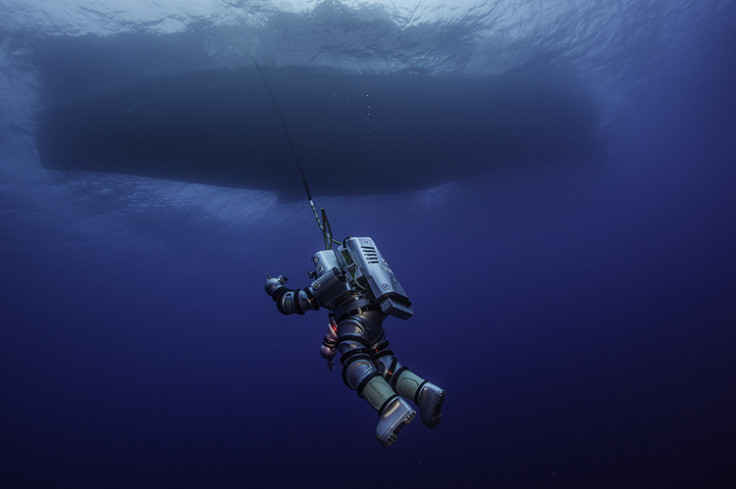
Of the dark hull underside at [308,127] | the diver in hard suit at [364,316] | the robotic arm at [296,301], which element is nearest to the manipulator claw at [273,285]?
the diver in hard suit at [364,316]

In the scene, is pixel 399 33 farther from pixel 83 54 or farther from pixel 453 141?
pixel 83 54

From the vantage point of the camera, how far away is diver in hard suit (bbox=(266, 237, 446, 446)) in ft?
10.0

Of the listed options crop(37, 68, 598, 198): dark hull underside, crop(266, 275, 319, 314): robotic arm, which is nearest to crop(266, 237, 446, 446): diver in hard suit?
crop(266, 275, 319, 314): robotic arm

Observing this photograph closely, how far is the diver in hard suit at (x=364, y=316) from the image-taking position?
3059 mm

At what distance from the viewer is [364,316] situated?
148 inches

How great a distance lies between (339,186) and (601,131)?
15.4m

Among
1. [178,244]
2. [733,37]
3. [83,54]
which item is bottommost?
[733,37]

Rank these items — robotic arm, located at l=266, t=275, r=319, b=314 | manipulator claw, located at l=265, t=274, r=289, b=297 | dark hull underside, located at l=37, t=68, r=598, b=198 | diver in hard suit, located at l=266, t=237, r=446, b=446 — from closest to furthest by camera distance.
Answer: diver in hard suit, located at l=266, t=237, r=446, b=446 < robotic arm, located at l=266, t=275, r=319, b=314 < manipulator claw, located at l=265, t=274, r=289, b=297 < dark hull underside, located at l=37, t=68, r=598, b=198

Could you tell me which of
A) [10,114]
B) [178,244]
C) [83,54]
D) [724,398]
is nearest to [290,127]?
[83,54]

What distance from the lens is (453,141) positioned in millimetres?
14008

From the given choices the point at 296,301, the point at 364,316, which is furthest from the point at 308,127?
the point at 364,316

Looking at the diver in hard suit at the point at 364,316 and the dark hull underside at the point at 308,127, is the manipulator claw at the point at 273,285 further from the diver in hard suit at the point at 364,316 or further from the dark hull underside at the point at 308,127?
the dark hull underside at the point at 308,127

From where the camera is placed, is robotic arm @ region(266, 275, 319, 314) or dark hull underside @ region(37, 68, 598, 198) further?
dark hull underside @ region(37, 68, 598, 198)

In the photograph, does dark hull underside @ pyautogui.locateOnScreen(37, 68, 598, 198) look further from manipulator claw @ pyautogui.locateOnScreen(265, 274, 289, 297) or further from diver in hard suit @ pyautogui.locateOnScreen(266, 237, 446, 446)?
diver in hard suit @ pyautogui.locateOnScreen(266, 237, 446, 446)
